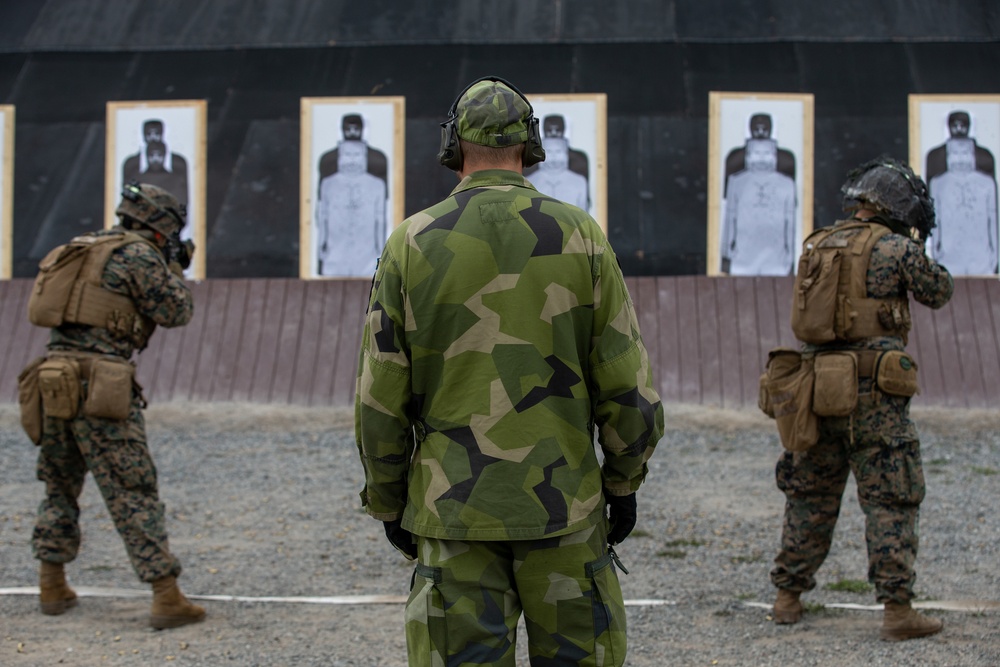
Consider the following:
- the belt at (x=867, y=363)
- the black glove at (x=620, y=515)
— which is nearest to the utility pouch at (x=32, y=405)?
the black glove at (x=620, y=515)

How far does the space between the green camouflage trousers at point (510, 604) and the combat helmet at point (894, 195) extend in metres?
2.53

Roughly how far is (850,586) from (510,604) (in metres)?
3.07

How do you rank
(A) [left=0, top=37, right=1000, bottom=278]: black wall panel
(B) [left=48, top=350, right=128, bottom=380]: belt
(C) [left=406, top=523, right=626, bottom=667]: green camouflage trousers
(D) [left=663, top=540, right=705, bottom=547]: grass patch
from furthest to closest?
(A) [left=0, top=37, right=1000, bottom=278]: black wall panel → (D) [left=663, top=540, right=705, bottom=547]: grass patch → (B) [left=48, top=350, right=128, bottom=380]: belt → (C) [left=406, top=523, right=626, bottom=667]: green camouflage trousers

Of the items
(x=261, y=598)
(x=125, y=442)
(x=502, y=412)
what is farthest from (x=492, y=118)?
(x=261, y=598)

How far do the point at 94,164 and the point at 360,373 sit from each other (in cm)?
963

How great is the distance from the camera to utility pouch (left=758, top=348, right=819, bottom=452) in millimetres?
4488

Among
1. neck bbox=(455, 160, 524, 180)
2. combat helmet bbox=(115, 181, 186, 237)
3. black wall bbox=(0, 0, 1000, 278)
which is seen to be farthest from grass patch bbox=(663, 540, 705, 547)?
black wall bbox=(0, 0, 1000, 278)

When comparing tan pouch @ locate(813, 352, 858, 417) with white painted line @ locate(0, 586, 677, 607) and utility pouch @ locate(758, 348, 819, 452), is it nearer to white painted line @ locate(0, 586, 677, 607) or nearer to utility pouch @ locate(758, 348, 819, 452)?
utility pouch @ locate(758, 348, 819, 452)

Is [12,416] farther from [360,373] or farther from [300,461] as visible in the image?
[360,373]

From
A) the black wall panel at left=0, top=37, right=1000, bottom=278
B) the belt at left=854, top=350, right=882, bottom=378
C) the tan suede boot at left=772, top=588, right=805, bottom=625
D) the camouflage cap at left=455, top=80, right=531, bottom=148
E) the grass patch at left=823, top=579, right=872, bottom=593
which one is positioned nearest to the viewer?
the camouflage cap at left=455, top=80, right=531, bottom=148

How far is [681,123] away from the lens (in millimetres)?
10914

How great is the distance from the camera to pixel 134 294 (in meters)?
4.87

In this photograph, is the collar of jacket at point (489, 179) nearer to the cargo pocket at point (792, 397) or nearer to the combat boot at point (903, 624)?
the cargo pocket at point (792, 397)

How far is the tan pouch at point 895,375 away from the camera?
4.40 m
